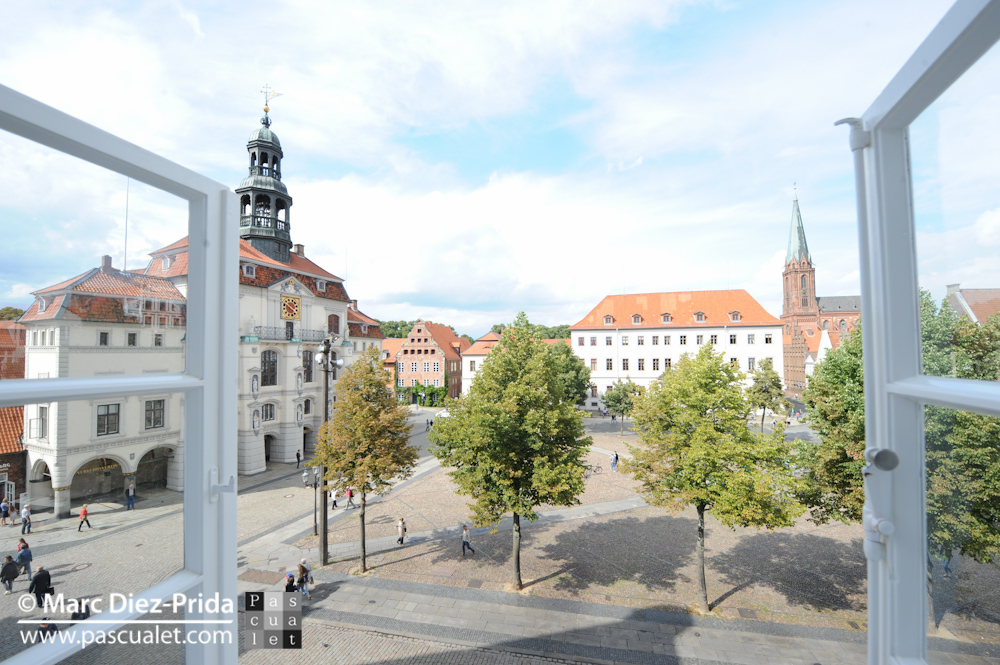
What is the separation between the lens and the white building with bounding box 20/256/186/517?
4.13ft

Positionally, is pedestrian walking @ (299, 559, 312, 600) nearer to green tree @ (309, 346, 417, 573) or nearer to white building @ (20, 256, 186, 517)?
green tree @ (309, 346, 417, 573)

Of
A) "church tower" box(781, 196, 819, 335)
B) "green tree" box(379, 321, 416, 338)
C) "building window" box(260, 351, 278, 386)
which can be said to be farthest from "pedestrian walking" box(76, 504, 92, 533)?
"green tree" box(379, 321, 416, 338)

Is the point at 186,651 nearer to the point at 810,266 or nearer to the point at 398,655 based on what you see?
the point at 398,655

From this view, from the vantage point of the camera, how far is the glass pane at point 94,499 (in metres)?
1.20

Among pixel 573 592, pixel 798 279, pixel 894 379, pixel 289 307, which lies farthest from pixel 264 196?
pixel 798 279

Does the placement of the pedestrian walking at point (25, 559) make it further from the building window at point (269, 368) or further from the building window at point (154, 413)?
the building window at point (269, 368)

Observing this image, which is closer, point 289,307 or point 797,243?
point 289,307

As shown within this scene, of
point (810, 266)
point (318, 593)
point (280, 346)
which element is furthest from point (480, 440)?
point (810, 266)

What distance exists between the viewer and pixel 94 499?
1.54 m

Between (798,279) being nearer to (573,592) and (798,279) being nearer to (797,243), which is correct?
(797,243)

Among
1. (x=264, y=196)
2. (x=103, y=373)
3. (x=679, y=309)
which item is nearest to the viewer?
(x=103, y=373)

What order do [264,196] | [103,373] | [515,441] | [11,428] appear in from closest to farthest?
[11,428] → [103,373] → [515,441] → [264,196]

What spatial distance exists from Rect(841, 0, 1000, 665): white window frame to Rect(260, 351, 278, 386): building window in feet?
86.1

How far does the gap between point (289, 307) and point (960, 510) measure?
2741cm
